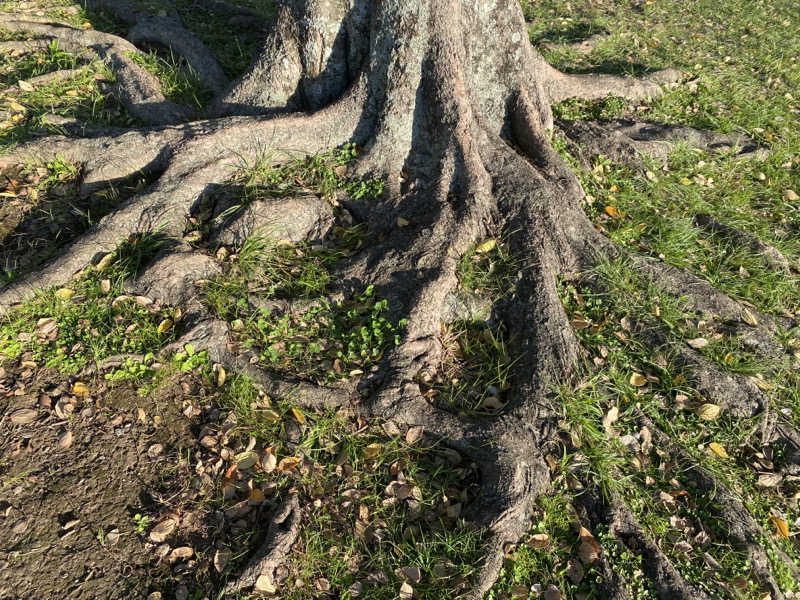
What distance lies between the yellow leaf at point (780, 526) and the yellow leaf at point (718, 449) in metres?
0.40

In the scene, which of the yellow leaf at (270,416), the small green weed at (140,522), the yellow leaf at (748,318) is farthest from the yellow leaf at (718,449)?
the small green weed at (140,522)

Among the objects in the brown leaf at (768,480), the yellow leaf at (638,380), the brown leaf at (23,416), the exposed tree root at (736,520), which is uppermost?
the brown leaf at (23,416)

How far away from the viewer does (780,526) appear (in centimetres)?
316

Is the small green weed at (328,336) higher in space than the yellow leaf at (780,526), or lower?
higher

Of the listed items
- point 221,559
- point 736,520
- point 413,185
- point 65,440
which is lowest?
point 736,520

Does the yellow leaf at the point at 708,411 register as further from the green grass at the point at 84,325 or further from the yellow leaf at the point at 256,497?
the green grass at the point at 84,325

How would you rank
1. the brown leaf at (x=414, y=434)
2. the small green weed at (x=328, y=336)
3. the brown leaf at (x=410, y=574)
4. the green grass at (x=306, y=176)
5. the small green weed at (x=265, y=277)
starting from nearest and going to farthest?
the brown leaf at (x=410, y=574) → the brown leaf at (x=414, y=434) → the small green weed at (x=328, y=336) → the small green weed at (x=265, y=277) → the green grass at (x=306, y=176)

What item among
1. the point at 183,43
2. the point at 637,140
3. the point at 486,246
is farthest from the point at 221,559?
the point at 183,43

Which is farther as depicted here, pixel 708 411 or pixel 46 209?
pixel 46 209

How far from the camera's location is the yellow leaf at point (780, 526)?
3.14m

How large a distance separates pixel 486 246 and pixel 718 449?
1.96 m

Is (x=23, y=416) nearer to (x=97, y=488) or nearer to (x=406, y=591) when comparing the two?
(x=97, y=488)

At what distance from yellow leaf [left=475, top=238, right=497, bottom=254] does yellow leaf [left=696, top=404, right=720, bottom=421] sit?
5.64 feet

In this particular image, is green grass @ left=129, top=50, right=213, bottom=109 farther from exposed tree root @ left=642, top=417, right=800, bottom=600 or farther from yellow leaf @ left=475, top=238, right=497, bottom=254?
exposed tree root @ left=642, top=417, right=800, bottom=600
